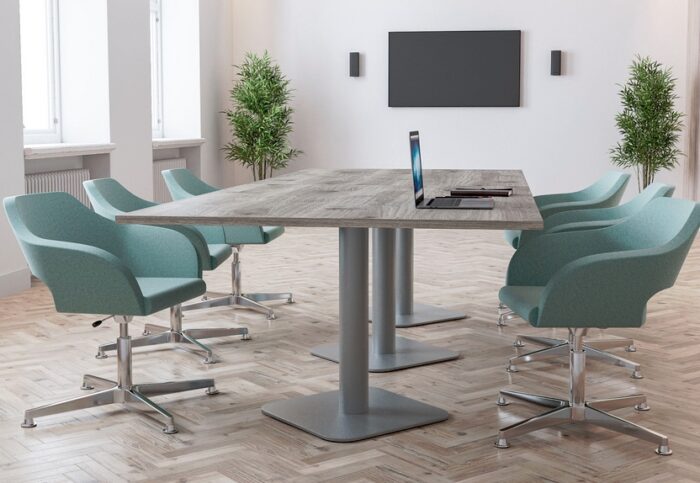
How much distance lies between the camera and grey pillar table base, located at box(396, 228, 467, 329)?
5617 millimetres

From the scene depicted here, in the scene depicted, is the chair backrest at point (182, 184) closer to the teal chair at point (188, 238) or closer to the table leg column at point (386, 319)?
the teal chair at point (188, 238)

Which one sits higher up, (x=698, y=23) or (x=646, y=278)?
(x=698, y=23)

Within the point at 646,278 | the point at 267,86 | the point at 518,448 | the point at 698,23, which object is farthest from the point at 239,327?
the point at 698,23

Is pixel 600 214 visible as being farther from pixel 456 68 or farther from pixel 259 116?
pixel 259 116

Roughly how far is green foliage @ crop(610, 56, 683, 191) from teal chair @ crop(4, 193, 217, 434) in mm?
7414

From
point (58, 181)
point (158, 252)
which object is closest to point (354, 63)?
point (58, 181)

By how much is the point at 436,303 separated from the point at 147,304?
2.92 metres

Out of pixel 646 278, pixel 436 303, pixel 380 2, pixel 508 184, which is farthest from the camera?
pixel 380 2

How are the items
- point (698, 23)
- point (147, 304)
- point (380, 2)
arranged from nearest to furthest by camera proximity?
point (147, 304)
point (698, 23)
point (380, 2)

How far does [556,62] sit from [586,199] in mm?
5301

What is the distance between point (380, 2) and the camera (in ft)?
37.7

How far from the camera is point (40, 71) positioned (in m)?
8.18

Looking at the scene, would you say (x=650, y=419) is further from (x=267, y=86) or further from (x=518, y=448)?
(x=267, y=86)

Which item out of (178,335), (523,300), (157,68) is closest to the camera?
(523,300)
